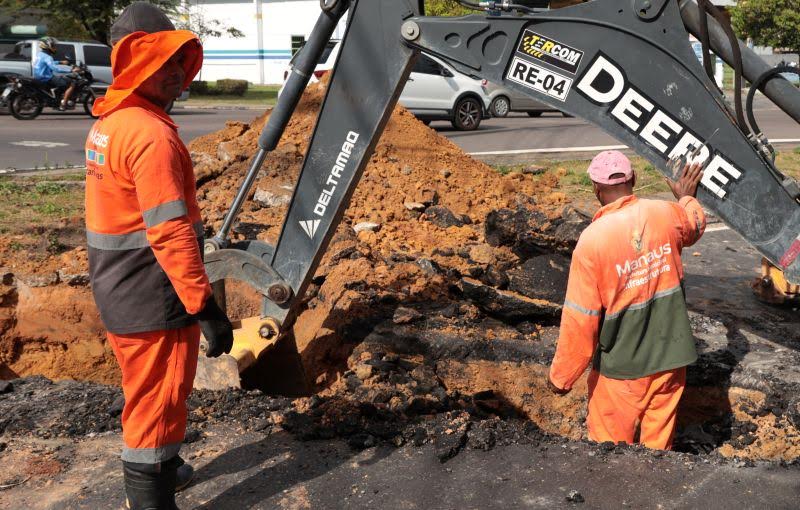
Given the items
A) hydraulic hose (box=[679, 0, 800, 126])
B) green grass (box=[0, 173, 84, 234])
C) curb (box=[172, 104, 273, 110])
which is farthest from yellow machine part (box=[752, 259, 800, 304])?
curb (box=[172, 104, 273, 110])

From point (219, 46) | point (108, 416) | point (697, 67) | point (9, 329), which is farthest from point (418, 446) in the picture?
point (219, 46)

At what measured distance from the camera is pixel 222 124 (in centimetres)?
2014

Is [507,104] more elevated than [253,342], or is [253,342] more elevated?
[253,342]

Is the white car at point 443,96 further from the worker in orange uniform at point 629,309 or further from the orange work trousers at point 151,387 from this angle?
the orange work trousers at point 151,387

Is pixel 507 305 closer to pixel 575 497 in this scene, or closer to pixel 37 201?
pixel 575 497

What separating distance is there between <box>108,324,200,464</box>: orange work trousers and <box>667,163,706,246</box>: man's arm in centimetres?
229

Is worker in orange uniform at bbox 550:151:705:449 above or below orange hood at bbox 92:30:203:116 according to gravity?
below

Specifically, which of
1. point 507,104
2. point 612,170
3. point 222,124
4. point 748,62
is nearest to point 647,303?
point 612,170

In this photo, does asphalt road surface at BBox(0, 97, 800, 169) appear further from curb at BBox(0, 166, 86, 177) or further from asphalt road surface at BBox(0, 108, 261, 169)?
curb at BBox(0, 166, 86, 177)

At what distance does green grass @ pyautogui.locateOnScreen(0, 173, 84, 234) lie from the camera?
8.34 meters

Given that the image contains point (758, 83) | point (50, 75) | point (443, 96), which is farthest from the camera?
point (50, 75)

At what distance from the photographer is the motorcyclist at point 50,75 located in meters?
20.1

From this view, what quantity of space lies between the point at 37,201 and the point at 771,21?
115 ft

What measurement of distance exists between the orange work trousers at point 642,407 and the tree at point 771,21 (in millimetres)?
35042
